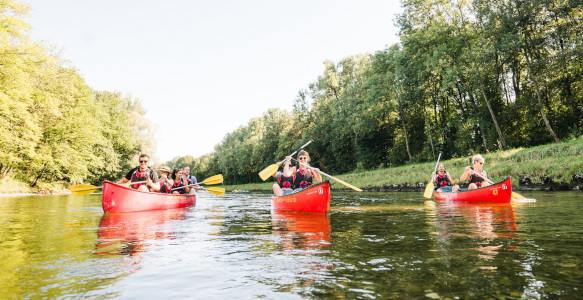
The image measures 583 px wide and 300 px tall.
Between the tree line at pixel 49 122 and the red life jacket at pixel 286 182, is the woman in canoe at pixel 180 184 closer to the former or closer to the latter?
the red life jacket at pixel 286 182

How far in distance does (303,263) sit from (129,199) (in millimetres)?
7953

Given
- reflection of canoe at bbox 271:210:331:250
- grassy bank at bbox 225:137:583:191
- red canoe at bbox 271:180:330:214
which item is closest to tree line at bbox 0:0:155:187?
red canoe at bbox 271:180:330:214

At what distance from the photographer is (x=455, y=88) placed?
33.5 meters

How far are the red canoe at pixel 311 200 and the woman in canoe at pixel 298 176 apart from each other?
43 centimetres

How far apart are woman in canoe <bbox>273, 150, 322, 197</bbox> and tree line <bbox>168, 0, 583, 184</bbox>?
743 inches

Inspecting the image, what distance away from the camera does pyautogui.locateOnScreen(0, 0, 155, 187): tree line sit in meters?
21.4

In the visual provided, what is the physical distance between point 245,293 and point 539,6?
26.5 meters

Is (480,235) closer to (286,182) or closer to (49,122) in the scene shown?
(286,182)

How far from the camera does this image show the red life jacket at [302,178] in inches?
417

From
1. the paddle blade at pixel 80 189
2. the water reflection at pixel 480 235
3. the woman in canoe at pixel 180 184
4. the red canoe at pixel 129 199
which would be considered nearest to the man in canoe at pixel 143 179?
the red canoe at pixel 129 199

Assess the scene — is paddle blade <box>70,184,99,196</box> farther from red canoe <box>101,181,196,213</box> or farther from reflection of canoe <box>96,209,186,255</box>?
reflection of canoe <box>96,209,186,255</box>

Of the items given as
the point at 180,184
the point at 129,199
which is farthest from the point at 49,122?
the point at 129,199

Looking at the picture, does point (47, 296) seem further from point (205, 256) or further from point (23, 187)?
point (23, 187)

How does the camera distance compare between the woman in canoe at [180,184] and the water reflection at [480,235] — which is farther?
the woman in canoe at [180,184]
